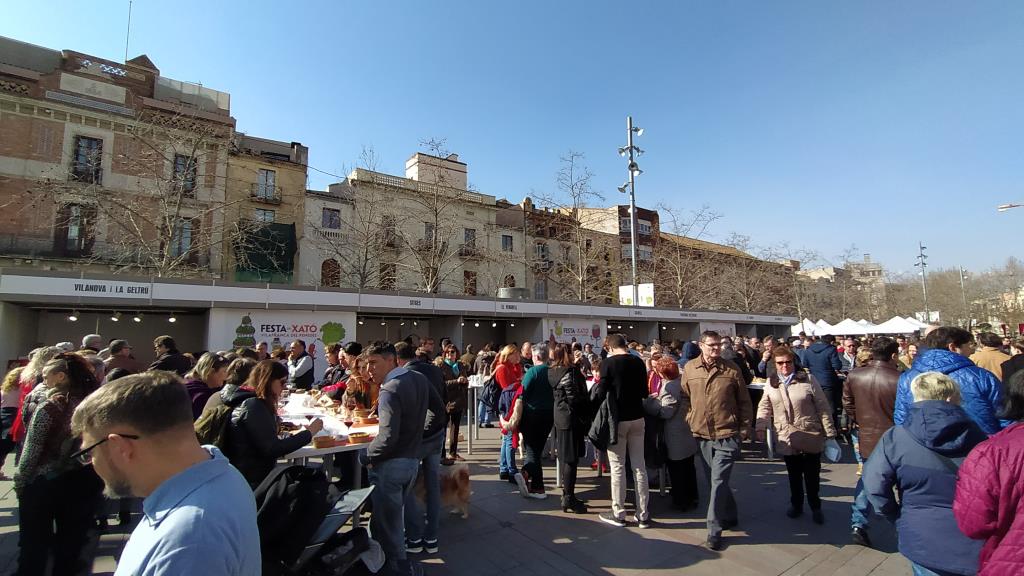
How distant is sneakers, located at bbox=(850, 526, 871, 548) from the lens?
162 inches

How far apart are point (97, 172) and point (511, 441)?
25.1m

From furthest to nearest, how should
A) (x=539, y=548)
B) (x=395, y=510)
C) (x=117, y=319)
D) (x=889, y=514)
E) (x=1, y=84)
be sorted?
(x=1, y=84)
(x=117, y=319)
(x=539, y=548)
(x=395, y=510)
(x=889, y=514)

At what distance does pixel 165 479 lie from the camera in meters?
1.31

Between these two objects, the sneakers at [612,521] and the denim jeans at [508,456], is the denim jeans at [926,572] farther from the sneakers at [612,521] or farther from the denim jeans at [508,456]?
the denim jeans at [508,456]

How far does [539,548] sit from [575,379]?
1764 millimetres

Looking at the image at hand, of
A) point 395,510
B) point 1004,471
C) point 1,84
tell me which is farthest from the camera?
point 1,84

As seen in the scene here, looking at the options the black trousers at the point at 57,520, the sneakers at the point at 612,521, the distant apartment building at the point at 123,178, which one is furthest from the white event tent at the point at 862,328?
the distant apartment building at the point at 123,178

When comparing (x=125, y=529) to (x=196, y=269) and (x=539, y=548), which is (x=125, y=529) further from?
(x=196, y=269)

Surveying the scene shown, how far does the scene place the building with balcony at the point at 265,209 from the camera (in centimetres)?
2267

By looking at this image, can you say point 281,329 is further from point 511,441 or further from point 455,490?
point 455,490

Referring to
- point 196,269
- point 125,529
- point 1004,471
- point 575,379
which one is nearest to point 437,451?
point 575,379

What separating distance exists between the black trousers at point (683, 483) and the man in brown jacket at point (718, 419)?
0.53m

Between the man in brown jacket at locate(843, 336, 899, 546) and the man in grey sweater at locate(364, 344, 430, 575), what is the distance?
406cm

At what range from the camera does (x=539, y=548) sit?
4133mm
